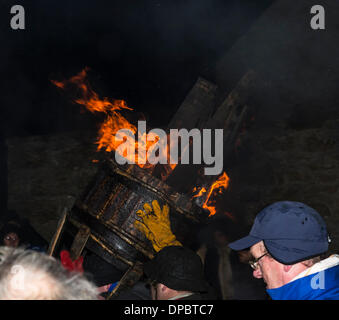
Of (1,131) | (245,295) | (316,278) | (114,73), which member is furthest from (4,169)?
(316,278)

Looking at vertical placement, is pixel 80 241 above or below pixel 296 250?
below

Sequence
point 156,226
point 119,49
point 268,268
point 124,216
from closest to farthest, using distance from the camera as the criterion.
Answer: point 268,268
point 156,226
point 124,216
point 119,49

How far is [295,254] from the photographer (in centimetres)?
135

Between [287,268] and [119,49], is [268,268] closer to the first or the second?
[287,268]

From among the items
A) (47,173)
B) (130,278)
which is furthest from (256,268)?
(47,173)

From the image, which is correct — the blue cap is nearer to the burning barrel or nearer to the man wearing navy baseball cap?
the man wearing navy baseball cap

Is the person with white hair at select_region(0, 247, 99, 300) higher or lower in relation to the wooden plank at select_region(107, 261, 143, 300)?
higher

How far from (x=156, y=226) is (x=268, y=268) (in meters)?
1.18

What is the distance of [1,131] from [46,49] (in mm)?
2124

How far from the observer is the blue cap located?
1.35m

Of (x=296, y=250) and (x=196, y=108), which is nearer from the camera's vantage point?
(x=296, y=250)

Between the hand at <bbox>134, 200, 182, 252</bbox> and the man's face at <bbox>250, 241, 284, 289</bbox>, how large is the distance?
1060 mm

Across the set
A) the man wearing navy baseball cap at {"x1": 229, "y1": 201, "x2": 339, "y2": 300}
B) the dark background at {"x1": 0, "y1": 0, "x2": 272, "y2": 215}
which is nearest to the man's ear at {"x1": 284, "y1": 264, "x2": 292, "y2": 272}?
the man wearing navy baseball cap at {"x1": 229, "y1": 201, "x2": 339, "y2": 300}

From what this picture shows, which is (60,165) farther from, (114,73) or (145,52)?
Answer: (145,52)
